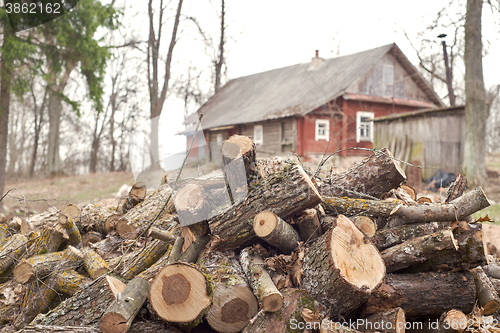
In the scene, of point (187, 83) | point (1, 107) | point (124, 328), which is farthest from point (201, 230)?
point (187, 83)

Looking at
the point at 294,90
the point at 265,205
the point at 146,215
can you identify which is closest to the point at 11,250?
the point at 146,215

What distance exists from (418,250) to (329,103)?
16.1 m

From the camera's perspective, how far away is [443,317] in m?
2.97

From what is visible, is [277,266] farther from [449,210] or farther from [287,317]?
[449,210]

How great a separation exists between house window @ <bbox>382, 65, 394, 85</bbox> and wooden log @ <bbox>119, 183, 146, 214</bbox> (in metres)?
17.9

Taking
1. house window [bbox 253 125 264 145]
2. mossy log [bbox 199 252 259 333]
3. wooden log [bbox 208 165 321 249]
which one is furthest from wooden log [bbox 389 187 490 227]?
house window [bbox 253 125 264 145]

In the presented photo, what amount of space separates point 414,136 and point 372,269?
12.5m

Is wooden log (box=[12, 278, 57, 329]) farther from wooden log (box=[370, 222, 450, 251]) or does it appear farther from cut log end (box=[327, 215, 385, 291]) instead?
wooden log (box=[370, 222, 450, 251])

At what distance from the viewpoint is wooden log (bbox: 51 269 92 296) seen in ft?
11.9

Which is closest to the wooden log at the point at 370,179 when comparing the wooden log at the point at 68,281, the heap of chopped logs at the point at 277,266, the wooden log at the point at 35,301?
the heap of chopped logs at the point at 277,266

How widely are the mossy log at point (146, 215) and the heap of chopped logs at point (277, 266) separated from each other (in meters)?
0.35

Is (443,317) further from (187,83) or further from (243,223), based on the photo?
(187,83)

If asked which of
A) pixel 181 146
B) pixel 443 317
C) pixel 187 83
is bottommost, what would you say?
pixel 443 317

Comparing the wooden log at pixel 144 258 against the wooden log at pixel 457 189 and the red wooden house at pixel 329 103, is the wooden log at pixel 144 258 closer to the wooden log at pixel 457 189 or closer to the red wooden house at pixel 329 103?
the wooden log at pixel 457 189
